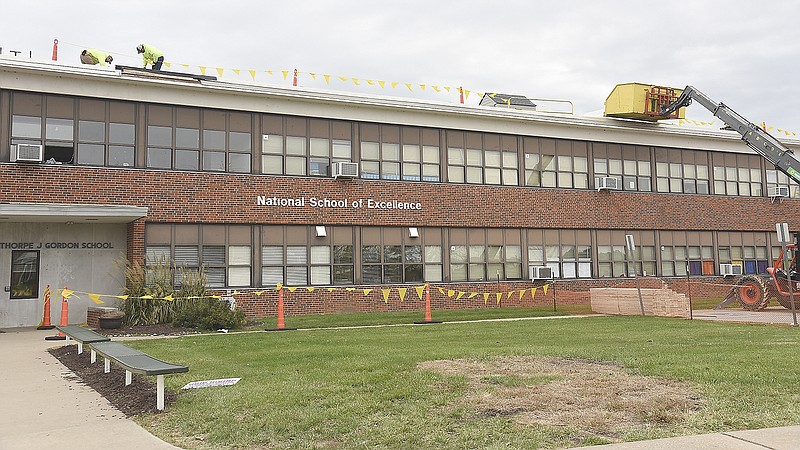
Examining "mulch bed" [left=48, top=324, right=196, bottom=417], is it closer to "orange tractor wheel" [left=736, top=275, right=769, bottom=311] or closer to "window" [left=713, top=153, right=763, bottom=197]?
"orange tractor wheel" [left=736, top=275, right=769, bottom=311]

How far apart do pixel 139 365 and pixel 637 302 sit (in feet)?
59.0

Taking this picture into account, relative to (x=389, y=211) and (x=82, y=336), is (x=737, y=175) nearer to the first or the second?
(x=389, y=211)

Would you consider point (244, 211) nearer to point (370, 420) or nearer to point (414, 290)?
point (414, 290)

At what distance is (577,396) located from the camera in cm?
799

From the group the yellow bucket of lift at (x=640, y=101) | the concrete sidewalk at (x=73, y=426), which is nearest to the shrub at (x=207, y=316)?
the concrete sidewalk at (x=73, y=426)

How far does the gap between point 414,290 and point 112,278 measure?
975cm

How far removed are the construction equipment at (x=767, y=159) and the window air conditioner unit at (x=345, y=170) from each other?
13247 mm

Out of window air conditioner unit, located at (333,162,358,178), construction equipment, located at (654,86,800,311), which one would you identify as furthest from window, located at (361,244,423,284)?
construction equipment, located at (654,86,800,311)

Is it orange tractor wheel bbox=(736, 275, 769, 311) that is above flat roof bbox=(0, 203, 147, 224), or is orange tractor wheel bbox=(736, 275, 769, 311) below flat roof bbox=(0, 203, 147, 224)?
below

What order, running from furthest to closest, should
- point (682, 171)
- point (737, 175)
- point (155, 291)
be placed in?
point (737, 175) → point (682, 171) → point (155, 291)

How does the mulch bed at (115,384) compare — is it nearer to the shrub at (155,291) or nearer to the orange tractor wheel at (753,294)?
the shrub at (155,291)

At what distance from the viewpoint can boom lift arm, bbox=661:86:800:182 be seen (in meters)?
26.7

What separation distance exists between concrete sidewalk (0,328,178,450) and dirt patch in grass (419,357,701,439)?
3.43m


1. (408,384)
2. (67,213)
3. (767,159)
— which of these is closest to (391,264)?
(67,213)
